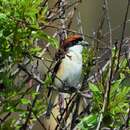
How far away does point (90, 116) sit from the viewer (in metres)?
2.95

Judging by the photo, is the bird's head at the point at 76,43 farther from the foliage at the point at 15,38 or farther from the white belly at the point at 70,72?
the foliage at the point at 15,38

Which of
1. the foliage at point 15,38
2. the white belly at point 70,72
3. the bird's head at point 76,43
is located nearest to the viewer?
the foliage at point 15,38

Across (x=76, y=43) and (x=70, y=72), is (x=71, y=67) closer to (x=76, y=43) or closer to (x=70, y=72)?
(x=70, y=72)

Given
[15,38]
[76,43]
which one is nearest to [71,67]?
[76,43]

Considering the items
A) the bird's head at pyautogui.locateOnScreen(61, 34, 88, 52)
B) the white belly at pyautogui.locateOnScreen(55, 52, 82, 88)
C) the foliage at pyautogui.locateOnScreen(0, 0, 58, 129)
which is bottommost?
the white belly at pyautogui.locateOnScreen(55, 52, 82, 88)

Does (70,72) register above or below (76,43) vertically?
below

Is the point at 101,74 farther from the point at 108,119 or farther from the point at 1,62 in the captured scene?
the point at 1,62

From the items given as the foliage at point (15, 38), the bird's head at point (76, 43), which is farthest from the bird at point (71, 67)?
the foliage at point (15, 38)

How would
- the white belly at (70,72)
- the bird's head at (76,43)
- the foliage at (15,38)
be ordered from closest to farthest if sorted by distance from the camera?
the foliage at (15,38) → the bird's head at (76,43) → the white belly at (70,72)

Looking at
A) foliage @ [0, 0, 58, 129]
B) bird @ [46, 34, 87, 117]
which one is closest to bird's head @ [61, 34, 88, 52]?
bird @ [46, 34, 87, 117]

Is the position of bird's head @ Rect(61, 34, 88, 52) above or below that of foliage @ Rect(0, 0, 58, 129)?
below

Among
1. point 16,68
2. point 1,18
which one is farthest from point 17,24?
point 16,68

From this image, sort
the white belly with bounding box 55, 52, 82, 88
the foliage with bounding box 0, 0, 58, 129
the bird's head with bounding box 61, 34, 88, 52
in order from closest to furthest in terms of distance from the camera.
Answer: the foliage with bounding box 0, 0, 58, 129
the bird's head with bounding box 61, 34, 88, 52
the white belly with bounding box 55, 52, 82, 88

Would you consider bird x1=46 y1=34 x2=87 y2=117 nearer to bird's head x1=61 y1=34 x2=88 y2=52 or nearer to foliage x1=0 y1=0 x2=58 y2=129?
bird's head x1=61 y1=34 x2=88 y2=52
